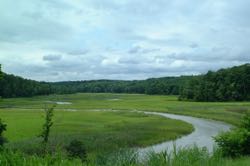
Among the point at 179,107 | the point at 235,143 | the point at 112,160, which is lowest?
the point at 179,107

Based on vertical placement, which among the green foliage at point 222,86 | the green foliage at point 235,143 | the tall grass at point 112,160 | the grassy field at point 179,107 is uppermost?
the green foliage at point 222,86

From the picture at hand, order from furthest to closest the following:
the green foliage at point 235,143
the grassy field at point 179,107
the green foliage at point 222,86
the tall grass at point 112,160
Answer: the green foliage at point 222,86 < the grassy field at point 179,107 < the green foliage at point 235,143 < the tall grass at point 112,160

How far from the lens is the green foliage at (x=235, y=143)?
1962cm

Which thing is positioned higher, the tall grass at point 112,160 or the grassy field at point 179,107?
the tall grass at point 112,160

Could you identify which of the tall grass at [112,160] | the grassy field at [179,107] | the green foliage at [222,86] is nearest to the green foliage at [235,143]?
the tall grass at [112,160]

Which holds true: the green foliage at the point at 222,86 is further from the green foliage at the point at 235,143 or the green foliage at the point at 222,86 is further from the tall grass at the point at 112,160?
the tall grass at the point at 112,160

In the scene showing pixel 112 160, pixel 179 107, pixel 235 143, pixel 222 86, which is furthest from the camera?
pixel 222 86

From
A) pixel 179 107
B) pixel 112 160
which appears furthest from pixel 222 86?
pixel 112 160

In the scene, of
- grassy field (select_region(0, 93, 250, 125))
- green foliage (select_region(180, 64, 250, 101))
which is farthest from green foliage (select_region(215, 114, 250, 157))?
green foliage (select_region(180, 64, 250, 101))

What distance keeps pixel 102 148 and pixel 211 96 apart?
92560mm

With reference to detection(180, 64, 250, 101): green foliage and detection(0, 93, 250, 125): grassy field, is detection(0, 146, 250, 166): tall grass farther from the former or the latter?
detection(180, 64, 250, 101): green foliage

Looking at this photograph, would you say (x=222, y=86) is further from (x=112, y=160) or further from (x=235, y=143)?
(x=112, y=160)

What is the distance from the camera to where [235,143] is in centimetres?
1958

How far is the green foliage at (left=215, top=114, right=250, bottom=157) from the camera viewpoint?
1962 centimetres
